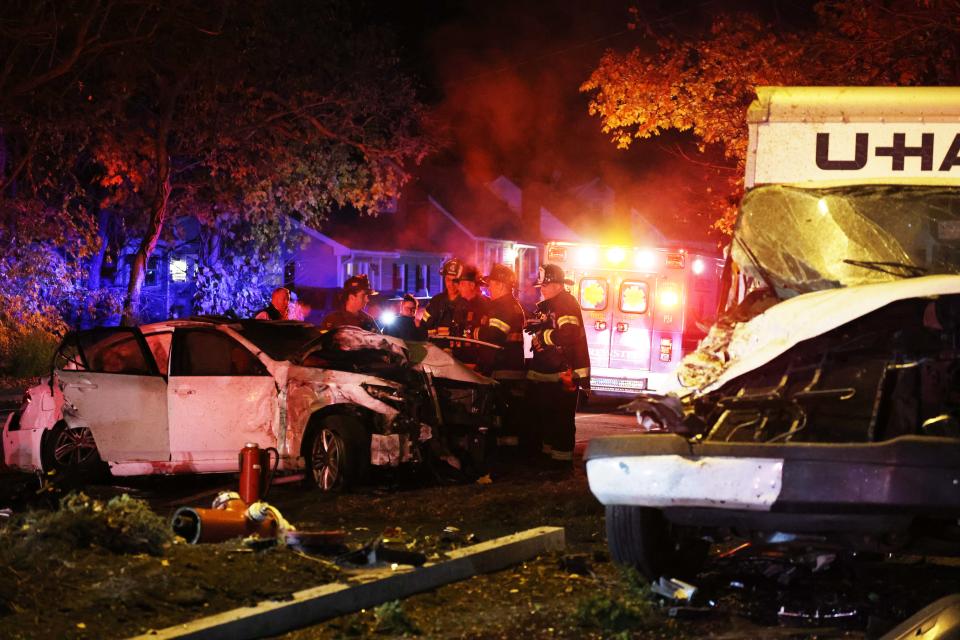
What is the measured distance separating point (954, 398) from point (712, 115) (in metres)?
14.5

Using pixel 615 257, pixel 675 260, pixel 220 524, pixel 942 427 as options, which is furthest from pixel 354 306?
pixel 942 427

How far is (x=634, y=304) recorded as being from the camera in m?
17.3

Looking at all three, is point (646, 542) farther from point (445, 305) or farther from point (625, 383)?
point (625, 383)

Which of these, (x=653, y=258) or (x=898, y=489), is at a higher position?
(x=653, y=258)

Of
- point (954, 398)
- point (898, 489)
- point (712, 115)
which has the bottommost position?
point (898, 489)

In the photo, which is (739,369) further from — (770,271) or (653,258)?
(653,258)

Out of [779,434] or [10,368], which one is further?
[10,368]

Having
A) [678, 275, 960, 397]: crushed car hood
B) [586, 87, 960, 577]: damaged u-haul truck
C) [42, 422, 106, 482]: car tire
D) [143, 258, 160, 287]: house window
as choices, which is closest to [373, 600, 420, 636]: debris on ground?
[586, 87, 960, 577]: damaged u-haul truck

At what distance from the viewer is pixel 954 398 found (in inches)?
205

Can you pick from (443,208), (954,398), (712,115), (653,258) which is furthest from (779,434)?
(443,208)

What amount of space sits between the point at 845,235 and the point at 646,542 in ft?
7.62

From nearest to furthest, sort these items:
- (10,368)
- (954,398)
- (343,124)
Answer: (954,398)
(10,368)
(343,124)

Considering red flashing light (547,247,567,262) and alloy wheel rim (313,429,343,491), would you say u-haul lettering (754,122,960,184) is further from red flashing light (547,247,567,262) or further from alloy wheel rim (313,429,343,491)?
red flashing light (547,247,567,262)

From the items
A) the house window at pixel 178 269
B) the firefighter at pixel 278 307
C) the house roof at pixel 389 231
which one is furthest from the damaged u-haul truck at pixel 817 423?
the house roof at pixel 389 231
